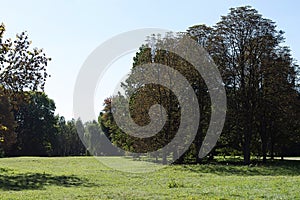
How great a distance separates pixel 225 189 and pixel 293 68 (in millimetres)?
34572

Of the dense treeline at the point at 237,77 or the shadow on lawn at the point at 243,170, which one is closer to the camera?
the shadow on lawn at the point at 243,170

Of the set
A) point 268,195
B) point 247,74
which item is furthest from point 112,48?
point 268,195

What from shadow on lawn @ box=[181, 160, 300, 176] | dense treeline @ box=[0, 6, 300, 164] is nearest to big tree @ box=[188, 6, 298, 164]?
dense treeline @ box=[0, 6, 300, 164]

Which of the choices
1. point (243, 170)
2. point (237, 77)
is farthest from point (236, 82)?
point (243, 170)

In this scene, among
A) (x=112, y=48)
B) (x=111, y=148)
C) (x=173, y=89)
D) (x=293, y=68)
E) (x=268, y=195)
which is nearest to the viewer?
(x=268, y=195)

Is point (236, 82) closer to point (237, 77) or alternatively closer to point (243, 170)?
point (237, 77)

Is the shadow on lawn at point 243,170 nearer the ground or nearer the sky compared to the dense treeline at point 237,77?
nearer the ground

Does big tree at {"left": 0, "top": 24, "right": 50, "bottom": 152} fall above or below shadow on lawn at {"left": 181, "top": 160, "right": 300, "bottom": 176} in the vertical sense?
above

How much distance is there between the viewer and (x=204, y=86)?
153 ft

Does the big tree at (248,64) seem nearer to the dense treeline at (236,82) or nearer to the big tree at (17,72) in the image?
the dense treeline at (236,82)

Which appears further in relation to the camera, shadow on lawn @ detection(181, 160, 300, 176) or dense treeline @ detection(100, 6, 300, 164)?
dense treeline @ detection(100, 6, 300, 164)

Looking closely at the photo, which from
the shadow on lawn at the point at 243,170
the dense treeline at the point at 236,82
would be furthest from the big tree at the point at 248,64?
the shadow on lawn at the point at 243,170

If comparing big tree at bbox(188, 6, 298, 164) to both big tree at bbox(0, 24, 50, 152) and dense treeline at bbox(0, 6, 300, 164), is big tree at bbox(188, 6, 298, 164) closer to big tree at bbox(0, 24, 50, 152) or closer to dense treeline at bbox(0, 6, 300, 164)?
dense treeline at bbox(0, 6, 300, 164)

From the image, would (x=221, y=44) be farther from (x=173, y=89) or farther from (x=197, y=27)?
(x=173, y=89)
